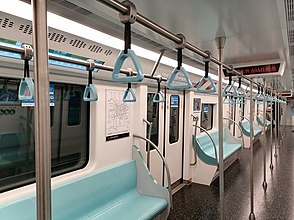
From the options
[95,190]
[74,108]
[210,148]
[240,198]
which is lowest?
[240,198]

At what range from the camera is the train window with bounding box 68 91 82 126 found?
7.79ft

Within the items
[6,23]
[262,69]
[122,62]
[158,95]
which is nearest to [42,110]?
[122,62]

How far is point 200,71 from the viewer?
3.87m

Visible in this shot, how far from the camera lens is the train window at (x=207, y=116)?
555cm

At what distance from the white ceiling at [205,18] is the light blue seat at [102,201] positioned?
1407mm

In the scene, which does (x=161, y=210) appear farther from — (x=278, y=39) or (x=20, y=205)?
(x=278, y=39)

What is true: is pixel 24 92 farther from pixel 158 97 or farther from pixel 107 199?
pixel 158 97

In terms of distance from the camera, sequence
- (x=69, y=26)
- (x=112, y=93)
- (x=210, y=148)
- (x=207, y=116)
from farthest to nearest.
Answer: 1. (x=207, y=116)
2. (x=210, y=148)
3. (x=112, y=93)
4. (x=69, y=26)

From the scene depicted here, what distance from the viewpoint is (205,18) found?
5.29 ft

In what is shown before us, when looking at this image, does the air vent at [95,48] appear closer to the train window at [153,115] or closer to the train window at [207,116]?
the train window at [153,115]

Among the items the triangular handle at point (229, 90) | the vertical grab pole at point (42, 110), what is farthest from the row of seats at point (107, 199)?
the vertical grab pole at point (42, 110)

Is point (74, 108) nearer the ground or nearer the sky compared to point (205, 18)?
nearer the ground

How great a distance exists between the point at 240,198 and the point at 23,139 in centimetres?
337

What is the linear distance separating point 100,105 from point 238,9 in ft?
5.48
